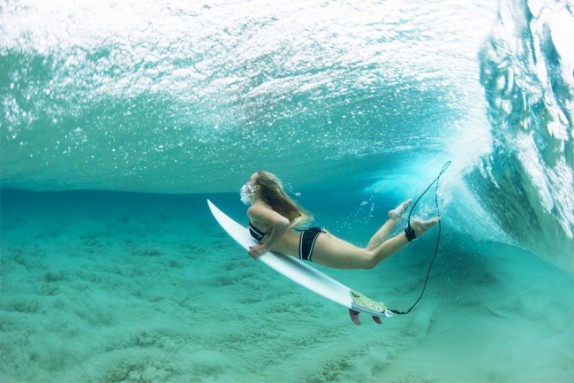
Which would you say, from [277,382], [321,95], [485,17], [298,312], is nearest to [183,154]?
[321,95]

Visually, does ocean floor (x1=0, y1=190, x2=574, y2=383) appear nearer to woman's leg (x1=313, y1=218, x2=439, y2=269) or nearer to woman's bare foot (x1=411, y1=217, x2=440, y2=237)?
woman's leg (x1=313, y1=218, x2=439, y2=269)

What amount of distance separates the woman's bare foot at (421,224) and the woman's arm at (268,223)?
894 mm

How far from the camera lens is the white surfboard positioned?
3225mm

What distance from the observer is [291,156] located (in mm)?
8375

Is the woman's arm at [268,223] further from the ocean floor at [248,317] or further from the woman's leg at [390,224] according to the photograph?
the ocean floor at [248,317]

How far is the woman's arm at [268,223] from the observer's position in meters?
3.00

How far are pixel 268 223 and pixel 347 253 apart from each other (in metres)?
0.69

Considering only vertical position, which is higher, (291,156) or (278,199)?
(278,199)

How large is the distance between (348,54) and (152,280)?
17.0 ft

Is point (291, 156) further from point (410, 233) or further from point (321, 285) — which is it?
point (410, 233)

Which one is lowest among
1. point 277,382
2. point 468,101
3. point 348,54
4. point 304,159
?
point 277,382

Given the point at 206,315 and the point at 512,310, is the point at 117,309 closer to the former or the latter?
the point at 206,315

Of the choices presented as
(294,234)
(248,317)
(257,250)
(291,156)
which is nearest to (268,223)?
(257,250)

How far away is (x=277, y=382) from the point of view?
4.71 m
